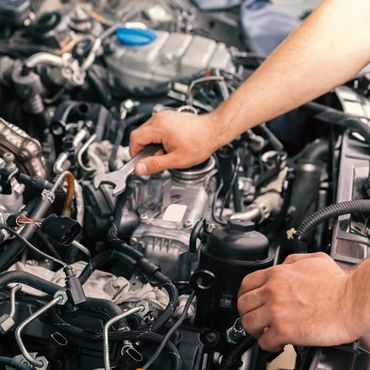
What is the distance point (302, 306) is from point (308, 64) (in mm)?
656

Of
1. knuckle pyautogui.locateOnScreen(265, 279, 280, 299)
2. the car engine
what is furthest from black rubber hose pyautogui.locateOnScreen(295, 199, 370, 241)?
knuckle pyautogui.locateOnScreen(265, 279, 280, 299)

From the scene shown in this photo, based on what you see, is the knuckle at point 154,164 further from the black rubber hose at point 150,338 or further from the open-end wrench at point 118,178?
the black rubber hose at point 150,338

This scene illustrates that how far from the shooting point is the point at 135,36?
5.97ft

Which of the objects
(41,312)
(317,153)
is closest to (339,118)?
(317,153)

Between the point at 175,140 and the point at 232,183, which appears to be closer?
the point at 175,140

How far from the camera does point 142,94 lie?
1.77 meters

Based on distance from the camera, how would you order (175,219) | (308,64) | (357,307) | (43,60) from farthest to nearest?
1. (43,60)
2. (308,64)
3. (175,219)
4. (357,307)

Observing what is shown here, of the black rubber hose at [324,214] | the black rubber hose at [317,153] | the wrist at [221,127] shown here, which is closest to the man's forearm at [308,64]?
the wrist at [221,127]

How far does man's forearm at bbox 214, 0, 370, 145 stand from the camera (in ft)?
4.45

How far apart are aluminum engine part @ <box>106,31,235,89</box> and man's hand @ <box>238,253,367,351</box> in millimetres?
914

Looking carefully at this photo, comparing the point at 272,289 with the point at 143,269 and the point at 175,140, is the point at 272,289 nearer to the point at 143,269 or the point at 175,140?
the point at 143,269

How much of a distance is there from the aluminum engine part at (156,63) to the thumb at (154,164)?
52 cm

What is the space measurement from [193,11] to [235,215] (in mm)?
1304

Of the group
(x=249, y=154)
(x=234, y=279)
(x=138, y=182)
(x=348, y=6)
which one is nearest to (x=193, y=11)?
(x=249, y=154)
